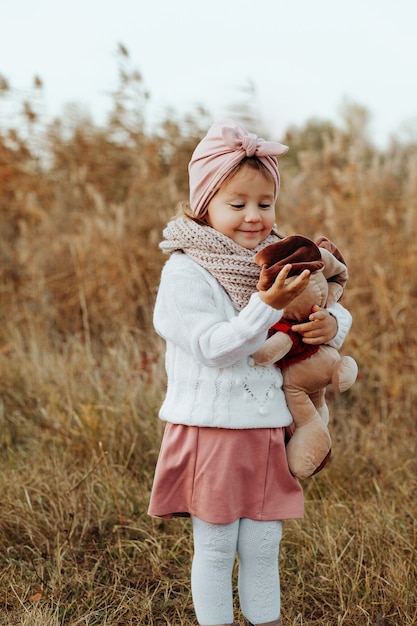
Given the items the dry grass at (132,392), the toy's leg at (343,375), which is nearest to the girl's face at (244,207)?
the toy's leg at (343,375)

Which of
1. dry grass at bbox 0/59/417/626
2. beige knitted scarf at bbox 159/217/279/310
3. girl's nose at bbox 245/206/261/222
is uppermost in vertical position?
girl's nose at bbox 245/206/261/222

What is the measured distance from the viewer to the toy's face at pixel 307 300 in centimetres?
225

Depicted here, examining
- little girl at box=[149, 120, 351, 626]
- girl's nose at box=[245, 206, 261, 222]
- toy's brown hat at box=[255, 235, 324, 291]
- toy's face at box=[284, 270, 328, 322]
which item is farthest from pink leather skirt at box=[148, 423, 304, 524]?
girl's nose at box=[245, 206, 261, 222]

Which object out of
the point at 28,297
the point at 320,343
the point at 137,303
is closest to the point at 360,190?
the point at 137,303

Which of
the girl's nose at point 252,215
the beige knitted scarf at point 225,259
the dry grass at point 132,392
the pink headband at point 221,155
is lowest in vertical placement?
the dry grass at point 132,392

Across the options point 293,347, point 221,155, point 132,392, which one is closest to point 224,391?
point 293,347

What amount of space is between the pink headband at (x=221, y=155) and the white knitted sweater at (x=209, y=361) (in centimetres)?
20

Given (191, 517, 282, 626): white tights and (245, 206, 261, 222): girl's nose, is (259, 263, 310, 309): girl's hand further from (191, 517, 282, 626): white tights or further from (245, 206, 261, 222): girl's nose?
(191, 517, 282, 626): white tights

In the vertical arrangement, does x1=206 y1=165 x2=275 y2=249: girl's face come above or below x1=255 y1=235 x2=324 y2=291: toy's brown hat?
above

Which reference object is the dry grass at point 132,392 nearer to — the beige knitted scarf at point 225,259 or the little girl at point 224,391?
the little girl at point 224,391

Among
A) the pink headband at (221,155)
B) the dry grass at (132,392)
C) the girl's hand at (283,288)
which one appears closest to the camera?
the girl's hand at (283,288)

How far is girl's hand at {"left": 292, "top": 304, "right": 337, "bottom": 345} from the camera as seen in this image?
2.24 meters

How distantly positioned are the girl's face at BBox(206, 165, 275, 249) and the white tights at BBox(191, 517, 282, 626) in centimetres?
83

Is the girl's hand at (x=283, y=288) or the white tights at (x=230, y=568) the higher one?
the girl's hand at (x=283, y=288)
